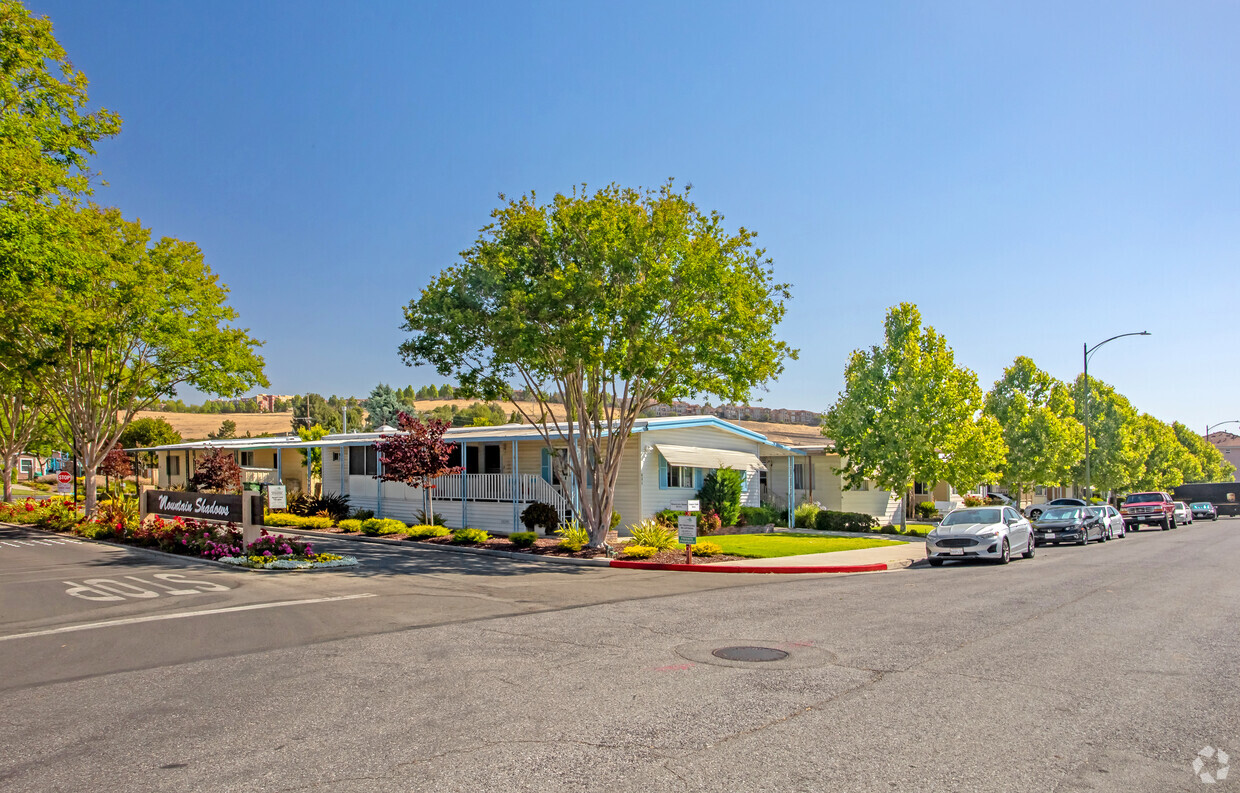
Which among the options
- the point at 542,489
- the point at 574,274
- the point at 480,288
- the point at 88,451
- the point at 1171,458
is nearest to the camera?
the point at 574,274

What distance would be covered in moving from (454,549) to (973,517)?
1423 centimetres

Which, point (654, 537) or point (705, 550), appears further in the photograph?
point (654, 537)

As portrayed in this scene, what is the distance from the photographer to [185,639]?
9.83 m

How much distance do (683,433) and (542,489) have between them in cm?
557

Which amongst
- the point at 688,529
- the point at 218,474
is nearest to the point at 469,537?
the point at 688,529

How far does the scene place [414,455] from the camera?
26.0 metres

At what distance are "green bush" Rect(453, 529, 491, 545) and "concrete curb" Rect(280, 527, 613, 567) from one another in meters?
0.30

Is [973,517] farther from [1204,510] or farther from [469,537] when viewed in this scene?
[1204,510]

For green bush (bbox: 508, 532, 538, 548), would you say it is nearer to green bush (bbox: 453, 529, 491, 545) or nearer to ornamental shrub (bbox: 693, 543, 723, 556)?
green bush (bbox: 453, 529, 491, 545)

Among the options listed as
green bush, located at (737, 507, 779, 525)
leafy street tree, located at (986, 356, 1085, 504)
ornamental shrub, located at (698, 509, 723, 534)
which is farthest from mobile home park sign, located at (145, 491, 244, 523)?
leafy street tree, located at (986, 356, 1085, 504)

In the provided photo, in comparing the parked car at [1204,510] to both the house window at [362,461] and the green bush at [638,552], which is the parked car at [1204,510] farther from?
the house window at [362,461]

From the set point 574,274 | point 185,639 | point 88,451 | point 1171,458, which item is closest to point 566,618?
point 185,639

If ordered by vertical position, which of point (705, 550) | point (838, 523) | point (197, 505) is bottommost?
point (838, 523)

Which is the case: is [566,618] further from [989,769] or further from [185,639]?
[989,769]
